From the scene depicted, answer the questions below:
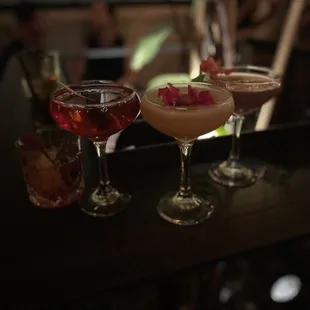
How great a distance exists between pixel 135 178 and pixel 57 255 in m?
0.22

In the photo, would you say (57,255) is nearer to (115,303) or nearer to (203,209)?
(203,209)

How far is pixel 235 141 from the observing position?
2.54ft

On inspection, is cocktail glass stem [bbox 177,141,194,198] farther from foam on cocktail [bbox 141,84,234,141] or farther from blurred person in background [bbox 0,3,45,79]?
blurred person in background [bbox 0,3,45,79]

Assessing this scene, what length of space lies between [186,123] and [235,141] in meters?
0.22

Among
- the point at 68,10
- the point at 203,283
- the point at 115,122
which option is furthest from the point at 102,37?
the point at 115,122

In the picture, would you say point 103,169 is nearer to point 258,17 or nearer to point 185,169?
point 185,169

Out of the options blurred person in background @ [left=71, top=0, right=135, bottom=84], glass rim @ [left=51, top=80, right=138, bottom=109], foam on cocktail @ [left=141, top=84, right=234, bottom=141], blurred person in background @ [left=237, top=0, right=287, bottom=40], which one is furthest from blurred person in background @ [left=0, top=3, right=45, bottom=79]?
foam on cocktail @ [left=141, top=84, right=234, bottom=141]

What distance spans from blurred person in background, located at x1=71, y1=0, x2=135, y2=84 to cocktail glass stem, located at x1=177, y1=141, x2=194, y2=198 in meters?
1.89

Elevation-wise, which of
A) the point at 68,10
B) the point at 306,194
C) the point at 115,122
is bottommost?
the point at 68,10

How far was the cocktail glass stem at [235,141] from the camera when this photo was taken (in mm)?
757

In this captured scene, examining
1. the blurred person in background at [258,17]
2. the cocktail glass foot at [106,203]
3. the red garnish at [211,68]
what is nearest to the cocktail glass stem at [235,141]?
the red garnish at [211,68]

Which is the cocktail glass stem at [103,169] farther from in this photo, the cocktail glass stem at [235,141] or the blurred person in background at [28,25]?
the blurred person in background at [28,25]

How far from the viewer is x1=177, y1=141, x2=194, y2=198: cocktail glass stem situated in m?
0.66

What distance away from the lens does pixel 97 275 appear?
1.73 ft
